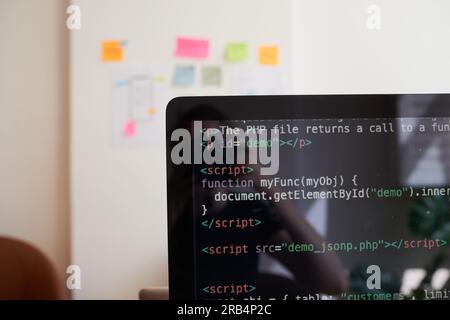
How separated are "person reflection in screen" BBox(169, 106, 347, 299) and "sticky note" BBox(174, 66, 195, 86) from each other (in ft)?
0.40

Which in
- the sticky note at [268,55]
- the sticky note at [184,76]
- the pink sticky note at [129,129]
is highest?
the sticky note at [268,55]

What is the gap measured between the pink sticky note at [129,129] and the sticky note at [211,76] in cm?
11

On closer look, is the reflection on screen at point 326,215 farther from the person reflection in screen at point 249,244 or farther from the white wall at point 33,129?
the white wall at point 33,129

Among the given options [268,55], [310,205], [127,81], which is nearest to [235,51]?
[268,55]

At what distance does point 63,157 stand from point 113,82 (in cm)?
12

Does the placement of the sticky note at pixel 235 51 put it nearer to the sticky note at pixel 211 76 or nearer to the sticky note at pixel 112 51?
the sticky note at pixel 211 76

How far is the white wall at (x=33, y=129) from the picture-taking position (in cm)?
57

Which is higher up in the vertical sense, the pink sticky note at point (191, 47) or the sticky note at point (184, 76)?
the pink sticky note at point (191, 47)

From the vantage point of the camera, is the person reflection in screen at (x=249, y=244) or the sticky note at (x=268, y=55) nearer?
the person reflection in screen at (x=249, y=244)

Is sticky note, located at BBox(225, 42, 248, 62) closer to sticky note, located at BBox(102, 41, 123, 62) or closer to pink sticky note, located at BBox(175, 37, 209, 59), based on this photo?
pink sticky note, located at BBox(175, 37, 209, 59)

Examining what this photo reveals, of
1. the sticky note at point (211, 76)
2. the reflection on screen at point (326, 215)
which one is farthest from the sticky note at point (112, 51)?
the reflection on screen at point (326, 215)

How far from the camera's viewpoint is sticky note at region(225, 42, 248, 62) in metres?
0.63

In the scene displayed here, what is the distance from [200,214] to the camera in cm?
47
